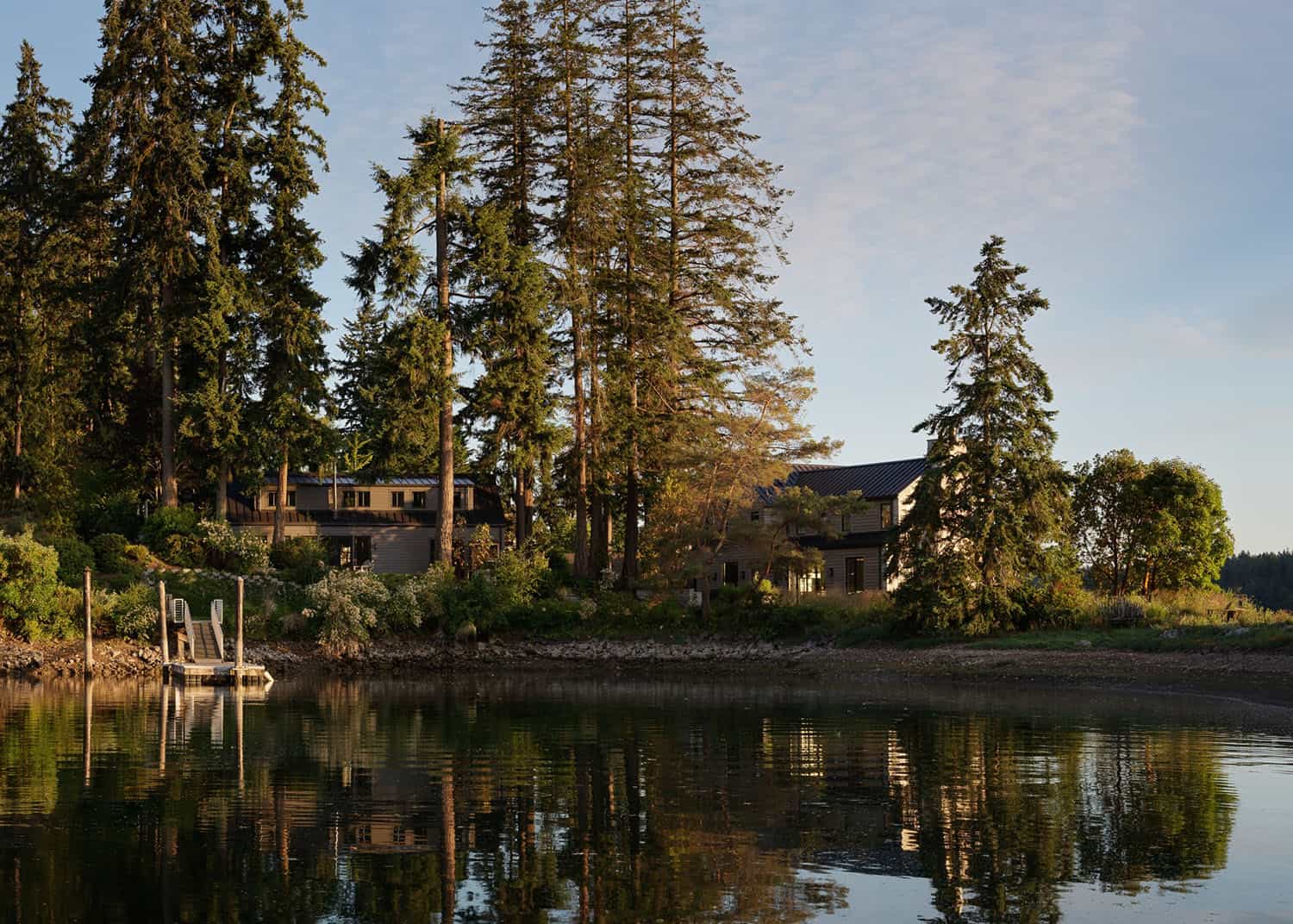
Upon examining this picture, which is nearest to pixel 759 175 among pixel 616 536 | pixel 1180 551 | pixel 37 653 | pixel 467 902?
pixel 616 536

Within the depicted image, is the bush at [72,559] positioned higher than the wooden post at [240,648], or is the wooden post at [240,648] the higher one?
the bush at [72,559]

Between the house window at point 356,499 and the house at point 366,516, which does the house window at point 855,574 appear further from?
the house window at point 356,499

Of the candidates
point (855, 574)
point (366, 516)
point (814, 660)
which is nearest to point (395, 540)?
point (366, 516)

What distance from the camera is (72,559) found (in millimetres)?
52750

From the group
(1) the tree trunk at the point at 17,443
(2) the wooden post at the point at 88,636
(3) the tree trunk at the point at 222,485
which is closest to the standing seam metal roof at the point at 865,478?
(3) the tree trunk at the point at 222,485

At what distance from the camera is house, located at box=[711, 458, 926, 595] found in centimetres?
6762

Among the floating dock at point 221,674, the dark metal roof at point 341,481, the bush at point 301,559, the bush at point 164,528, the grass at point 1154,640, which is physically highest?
the dark metal roof at point 341,481

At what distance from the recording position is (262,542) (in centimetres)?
5762

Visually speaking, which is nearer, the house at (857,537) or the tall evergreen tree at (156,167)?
the tall evergreen tree at (156,167)

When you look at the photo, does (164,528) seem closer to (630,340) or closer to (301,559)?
(301,559)

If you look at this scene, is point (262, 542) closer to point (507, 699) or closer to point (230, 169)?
point (230, 169)

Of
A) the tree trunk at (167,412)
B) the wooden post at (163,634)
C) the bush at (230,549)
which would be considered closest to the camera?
the wooden post at (163,634)

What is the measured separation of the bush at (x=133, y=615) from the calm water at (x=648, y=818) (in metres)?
19.3

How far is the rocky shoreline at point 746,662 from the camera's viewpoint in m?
38.6
